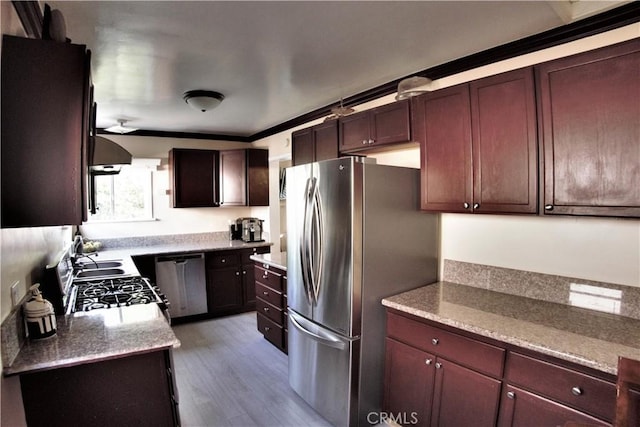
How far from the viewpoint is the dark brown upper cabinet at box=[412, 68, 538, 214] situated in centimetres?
191

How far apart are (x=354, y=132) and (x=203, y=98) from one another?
1.34 metres

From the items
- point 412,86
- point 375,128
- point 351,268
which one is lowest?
point 351,268

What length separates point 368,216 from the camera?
2.22m

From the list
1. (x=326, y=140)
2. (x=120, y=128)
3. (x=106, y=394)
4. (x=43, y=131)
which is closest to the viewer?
(x=43, y=131)

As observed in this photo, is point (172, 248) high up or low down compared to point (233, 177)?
down

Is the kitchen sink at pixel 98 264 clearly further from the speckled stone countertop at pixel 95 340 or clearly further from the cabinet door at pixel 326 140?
the cabinet door at pixel 326 140

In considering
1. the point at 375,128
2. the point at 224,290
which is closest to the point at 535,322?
the point at 375,128

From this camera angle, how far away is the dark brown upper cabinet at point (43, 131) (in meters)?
1.30

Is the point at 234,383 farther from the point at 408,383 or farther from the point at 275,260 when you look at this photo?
the point at 408,383

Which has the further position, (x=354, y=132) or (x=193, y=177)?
(x=193, y=177)

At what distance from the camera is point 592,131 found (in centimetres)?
168

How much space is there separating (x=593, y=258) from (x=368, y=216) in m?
1.26

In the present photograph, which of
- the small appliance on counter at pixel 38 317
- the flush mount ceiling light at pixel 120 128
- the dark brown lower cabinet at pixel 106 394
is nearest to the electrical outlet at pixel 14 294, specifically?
the small appliance on counter at pixel 38 317

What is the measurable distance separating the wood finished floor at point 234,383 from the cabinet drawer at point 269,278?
2.22ft
